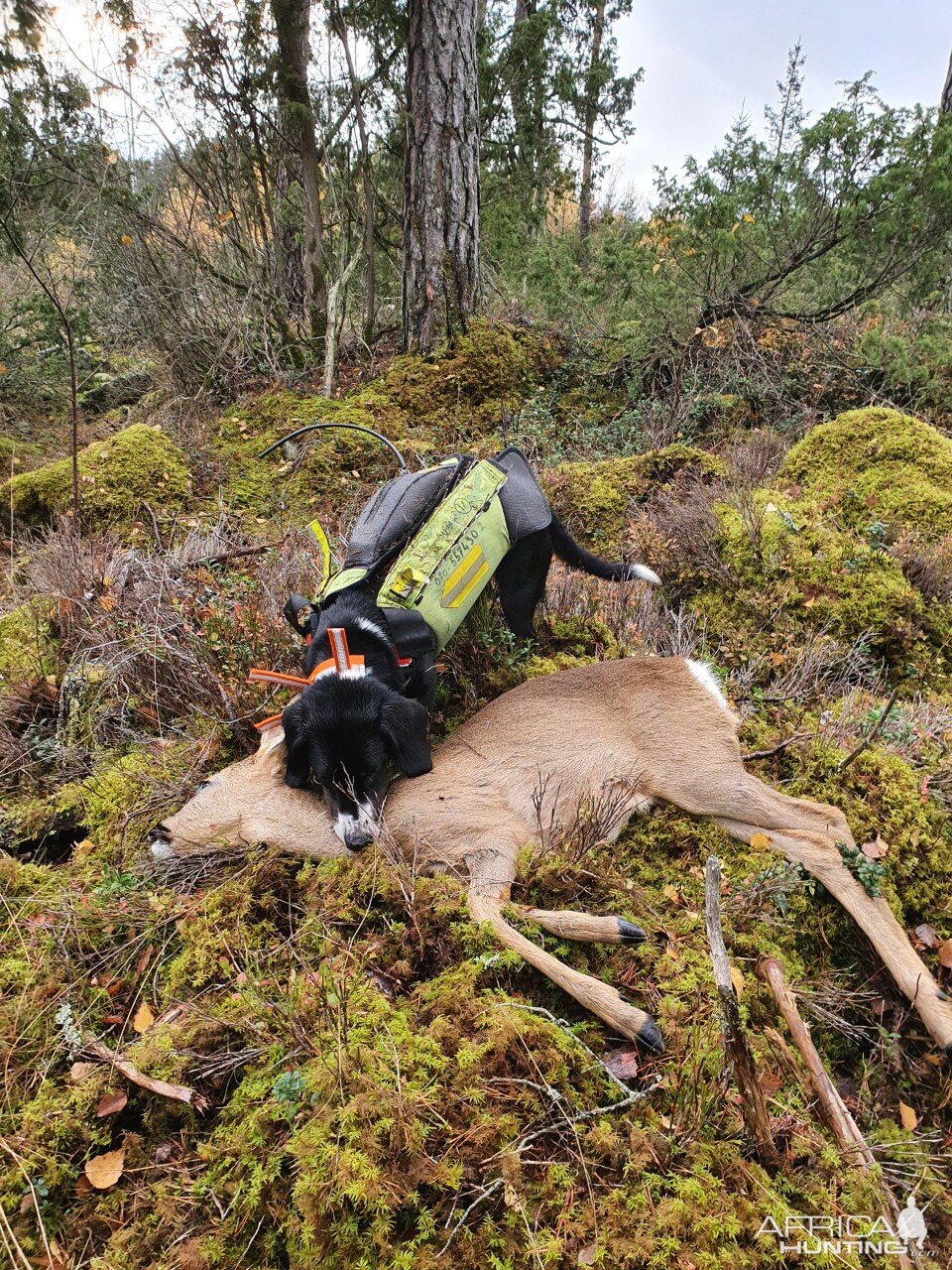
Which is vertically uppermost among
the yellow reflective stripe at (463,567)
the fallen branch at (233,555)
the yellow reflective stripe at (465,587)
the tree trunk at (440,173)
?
the tree trunk at (440,173)

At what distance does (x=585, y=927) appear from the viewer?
2.34 metres

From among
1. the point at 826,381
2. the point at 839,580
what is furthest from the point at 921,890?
the point at 826,381

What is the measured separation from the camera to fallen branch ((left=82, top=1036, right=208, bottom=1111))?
75.9 inches

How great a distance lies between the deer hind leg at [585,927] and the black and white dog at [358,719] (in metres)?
0.75

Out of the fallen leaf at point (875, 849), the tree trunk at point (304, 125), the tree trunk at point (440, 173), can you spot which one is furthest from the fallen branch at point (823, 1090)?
the tree trunk at point (304, 125)

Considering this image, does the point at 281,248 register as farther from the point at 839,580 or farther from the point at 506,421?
the point at 839,580

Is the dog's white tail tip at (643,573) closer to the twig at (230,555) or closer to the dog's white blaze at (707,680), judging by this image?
the dog's white blaze at (707,680)

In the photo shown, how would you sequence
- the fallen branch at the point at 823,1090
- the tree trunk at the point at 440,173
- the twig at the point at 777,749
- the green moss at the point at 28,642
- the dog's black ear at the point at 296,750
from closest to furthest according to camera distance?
the fallen branch at the point at 823,1090 < the dog's black ear at the point at 296,750 < the twig at the point at 777,749 < the green moss at the point at 28,642 < the tree trunk at the point at 440,173

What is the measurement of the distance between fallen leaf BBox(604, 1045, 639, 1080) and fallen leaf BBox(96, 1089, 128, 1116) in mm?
1470

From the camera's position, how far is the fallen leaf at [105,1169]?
1.83 m

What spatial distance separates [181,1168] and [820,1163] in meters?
1.75

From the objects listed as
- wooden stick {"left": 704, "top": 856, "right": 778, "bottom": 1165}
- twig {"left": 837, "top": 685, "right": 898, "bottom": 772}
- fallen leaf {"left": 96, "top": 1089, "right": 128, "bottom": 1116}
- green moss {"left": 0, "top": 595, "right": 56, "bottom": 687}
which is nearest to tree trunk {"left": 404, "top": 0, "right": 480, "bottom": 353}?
green moss {"left": 0, "top": 595, "right": 56, "bottom": 687}

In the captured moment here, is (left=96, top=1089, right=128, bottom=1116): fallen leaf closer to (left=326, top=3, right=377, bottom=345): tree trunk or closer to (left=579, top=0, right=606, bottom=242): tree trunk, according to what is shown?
(left=326, top=3, right=377, bottom=345): tree trunk

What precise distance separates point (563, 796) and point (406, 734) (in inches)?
30.4
